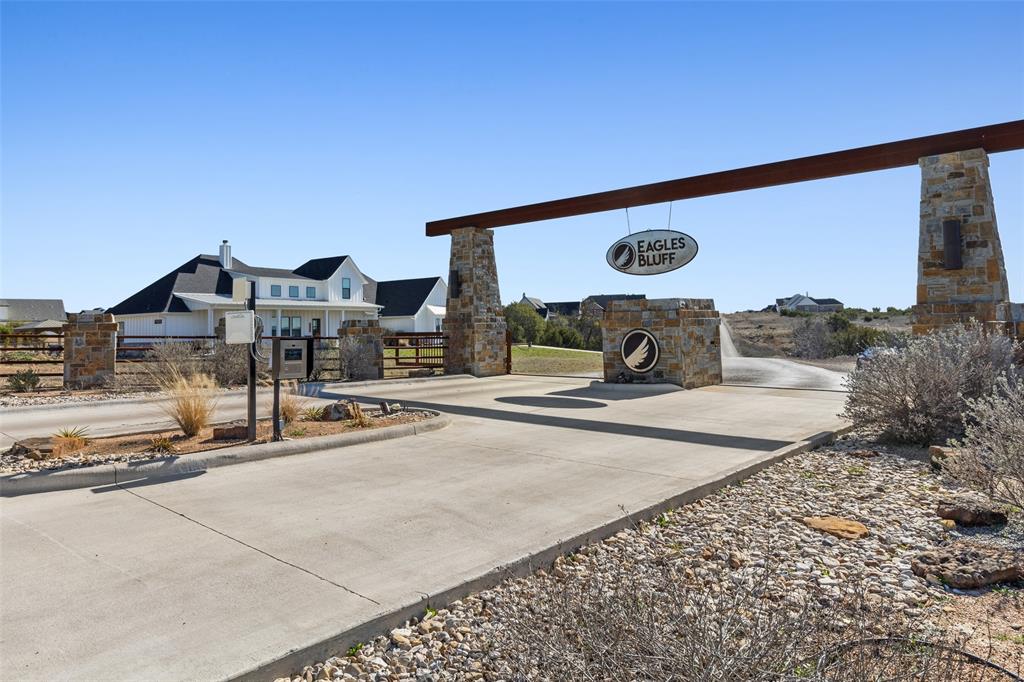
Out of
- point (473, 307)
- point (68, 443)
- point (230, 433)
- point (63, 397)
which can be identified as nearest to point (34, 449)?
point (68, 443)

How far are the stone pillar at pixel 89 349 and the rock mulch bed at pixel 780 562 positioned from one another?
14223 mm

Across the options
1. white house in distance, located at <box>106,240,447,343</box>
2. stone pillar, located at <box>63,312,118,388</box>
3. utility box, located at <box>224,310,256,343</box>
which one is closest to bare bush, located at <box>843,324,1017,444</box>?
utility box, located at <box>224,310,256,343</box>

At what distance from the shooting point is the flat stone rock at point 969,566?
380 centimetres

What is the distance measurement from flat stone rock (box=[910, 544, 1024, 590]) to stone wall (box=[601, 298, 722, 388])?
1059 cm

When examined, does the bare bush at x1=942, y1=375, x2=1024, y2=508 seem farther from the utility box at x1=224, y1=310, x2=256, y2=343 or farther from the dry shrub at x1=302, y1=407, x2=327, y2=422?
the dry shrub at x1=302, y1=407, x2=327, y2=422

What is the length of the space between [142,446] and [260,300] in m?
31.3

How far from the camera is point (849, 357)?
27.9 metres

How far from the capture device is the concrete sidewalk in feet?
10.4

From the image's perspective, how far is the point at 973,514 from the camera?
483cm

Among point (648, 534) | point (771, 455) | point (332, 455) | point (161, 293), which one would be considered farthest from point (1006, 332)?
point (161, 293)

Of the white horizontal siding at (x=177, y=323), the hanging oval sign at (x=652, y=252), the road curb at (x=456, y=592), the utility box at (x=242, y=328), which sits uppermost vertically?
the hanging oval sign at (x=652, y=252)

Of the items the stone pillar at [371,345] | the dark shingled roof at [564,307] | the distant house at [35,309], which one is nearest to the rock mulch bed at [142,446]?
the stone pillar at [371,345]

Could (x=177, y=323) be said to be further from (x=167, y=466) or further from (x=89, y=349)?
(x=167, y=466)

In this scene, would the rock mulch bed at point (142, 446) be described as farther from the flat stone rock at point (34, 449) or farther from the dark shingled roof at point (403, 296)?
the dark shingled roof at point (403, 296)
